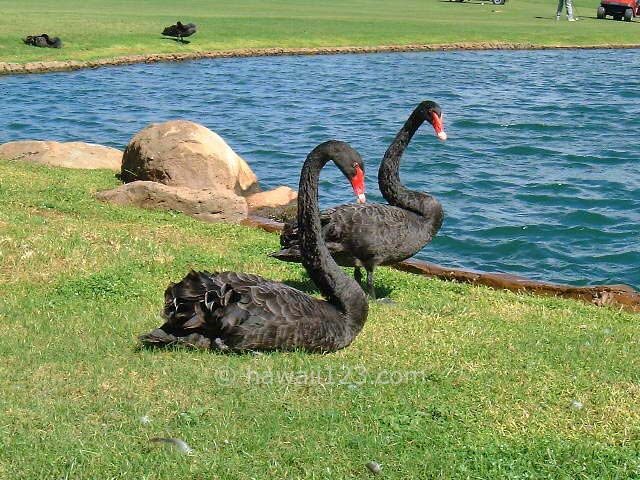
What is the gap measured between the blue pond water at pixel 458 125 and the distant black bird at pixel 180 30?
1705 millimetres

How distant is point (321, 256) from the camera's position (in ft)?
25.2

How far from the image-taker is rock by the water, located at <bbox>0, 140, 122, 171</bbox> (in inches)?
661

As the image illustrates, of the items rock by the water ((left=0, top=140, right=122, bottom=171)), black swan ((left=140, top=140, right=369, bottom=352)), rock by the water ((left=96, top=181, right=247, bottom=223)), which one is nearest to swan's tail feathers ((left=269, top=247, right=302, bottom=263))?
black swan ((left=140, top=140, right=369, bottom=352))

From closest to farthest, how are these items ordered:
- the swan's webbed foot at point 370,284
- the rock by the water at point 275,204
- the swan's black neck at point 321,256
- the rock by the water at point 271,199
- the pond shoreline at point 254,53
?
1. the swan's black neck at point 321,256
2. the swan's webbed foot at point 370,284
3. the rock by the water at point 275,204
4. the rock by the water at point 271,199
5. the pond shoreline at point 254,53

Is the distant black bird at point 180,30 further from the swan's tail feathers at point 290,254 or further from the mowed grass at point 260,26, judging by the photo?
the swan's tail feathers at point 290,254

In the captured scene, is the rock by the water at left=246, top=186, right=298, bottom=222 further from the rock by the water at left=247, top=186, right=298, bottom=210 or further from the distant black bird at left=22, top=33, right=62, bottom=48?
the distant black bird at left=22, top=33, right=62, bottom=48

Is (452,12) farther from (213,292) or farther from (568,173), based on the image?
(213,292)

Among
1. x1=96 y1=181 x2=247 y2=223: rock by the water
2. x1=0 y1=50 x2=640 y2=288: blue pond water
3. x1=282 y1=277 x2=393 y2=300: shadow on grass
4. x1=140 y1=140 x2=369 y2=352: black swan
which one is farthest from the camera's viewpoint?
x1=0 y1=50 x2=640 y2=288: blue pond water

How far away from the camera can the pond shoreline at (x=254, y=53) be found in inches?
1227

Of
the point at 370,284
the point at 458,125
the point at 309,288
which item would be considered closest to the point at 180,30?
the point at 458,125

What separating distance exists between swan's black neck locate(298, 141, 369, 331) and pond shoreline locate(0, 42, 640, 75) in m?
25.5

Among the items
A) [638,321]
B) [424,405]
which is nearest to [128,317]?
[424,405]

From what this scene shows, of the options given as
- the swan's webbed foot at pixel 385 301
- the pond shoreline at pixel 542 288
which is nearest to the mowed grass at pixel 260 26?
the pond shoreline at pixel 542 288

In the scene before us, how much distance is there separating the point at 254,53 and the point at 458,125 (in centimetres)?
1364
